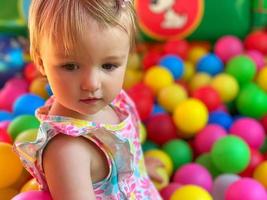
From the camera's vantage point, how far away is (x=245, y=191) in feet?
3.30

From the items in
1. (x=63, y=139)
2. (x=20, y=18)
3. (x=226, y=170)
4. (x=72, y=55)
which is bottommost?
(x=226, y=170)

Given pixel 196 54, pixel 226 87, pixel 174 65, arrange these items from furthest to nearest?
pixel 196 54 < pixel 174 65 < pixel 226 87

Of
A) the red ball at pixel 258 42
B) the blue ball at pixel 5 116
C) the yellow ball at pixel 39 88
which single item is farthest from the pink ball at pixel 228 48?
the blue ball at pixel 5 116

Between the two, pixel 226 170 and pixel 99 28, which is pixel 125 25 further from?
pixel 226 170

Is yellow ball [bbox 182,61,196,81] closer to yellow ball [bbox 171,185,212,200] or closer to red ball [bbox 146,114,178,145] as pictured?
red ball [bbox 146,114,178,145]

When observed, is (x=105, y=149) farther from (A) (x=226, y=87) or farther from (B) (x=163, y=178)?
(A) (x=226, y=87)

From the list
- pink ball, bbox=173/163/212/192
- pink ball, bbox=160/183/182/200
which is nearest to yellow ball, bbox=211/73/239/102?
pink ball, bbox=173/163/212/192

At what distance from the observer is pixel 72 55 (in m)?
0.74

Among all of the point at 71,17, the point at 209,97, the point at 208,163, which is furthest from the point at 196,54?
the point at 71,17

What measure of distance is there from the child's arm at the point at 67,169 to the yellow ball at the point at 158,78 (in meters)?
0.69

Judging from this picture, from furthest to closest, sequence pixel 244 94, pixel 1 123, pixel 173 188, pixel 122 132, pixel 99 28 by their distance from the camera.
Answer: pixel 244 94 → pixel 1 123 → pixel 173 188 → pixel 122 132 → pixel 99 28

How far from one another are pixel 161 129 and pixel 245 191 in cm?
37

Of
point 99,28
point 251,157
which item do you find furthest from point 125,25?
point 251,157

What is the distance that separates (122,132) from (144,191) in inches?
5.5
